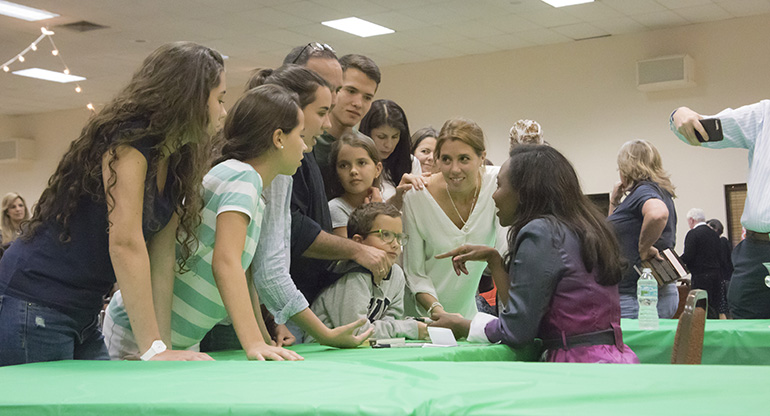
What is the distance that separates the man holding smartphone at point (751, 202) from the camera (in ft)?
9.43

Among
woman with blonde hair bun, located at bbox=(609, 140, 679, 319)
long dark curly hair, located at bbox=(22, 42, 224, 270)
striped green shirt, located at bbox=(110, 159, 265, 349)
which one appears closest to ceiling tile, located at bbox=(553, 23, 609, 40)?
woman with blonde hair bun, located at bbox=(609, 140, 679, 319)

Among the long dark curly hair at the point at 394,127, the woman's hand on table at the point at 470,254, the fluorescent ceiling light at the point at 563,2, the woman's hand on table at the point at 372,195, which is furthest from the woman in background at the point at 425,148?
the fluorescent ceiling light at the point at 563,2

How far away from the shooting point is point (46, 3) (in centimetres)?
815

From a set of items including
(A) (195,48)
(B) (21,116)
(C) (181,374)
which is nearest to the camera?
(C) (181,374)

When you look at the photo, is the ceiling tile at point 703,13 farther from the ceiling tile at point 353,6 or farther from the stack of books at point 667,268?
the stack of books at point 667,268

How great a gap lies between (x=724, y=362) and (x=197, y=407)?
1933 millimetres

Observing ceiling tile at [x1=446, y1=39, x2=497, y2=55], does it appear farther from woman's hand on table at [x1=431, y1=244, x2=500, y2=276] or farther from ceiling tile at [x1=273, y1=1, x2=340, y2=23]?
woman's hand on table at [x1=431, y1=244, x2=500, y2=276]

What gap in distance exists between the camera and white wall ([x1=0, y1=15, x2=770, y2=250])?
9.17 meters

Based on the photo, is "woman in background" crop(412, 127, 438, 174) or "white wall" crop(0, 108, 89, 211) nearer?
"woman in background" crop(412, 127, 438, 174)

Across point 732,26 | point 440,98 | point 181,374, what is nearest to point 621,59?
point 732,26

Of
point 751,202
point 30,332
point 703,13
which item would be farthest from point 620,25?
Result: point 30,332

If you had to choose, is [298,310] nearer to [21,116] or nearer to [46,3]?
[46,3]

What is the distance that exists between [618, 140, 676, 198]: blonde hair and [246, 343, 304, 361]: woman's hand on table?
133 inches

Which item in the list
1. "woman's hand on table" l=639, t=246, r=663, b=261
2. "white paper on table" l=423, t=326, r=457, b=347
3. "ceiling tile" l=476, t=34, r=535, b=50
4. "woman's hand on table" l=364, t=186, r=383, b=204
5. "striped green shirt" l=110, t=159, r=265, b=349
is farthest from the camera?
"ceiling tile" l=476, t=34, r=535, b=50
